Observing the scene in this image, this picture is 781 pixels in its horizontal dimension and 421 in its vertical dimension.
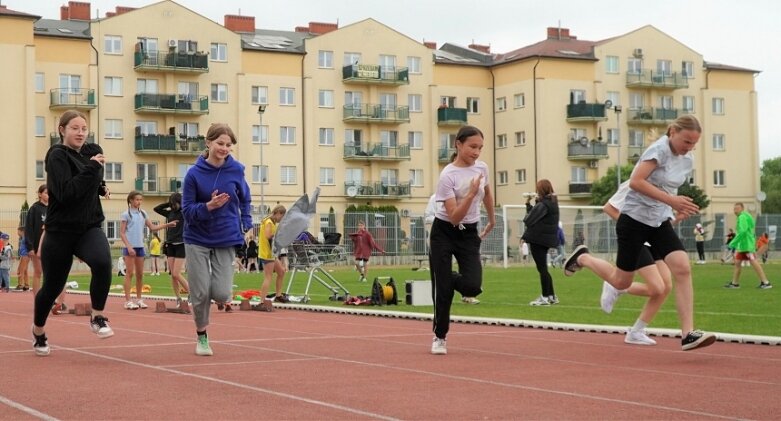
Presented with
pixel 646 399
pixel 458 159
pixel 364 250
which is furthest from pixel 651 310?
pixel 364 250

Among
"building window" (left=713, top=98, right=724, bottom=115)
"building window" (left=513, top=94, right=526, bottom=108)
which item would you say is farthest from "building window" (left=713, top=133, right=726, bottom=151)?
"building window" (left=513, top=94, right=526, bottom=108)

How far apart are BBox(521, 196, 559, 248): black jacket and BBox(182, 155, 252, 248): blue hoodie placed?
9948 mm

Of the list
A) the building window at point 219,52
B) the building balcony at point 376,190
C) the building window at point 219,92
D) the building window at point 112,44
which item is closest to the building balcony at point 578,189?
the building balcony at point 376,190

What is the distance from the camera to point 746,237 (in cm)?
2703

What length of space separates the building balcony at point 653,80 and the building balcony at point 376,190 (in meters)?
19.8

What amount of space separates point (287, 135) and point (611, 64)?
26.2 m

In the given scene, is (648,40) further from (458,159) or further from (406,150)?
(458,159)

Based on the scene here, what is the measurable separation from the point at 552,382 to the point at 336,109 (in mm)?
78793

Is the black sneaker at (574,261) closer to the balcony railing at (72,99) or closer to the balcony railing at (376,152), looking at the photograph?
the balcony railing at (72,99)

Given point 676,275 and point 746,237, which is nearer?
point 676,275

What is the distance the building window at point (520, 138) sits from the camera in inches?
3605

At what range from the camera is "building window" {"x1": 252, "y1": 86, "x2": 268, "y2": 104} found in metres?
83.7

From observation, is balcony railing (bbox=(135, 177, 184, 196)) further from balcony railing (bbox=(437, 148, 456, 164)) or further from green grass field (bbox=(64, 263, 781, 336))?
green grass field (bbox=(64, 263, 781, 336))

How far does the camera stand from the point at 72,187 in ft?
34.6
